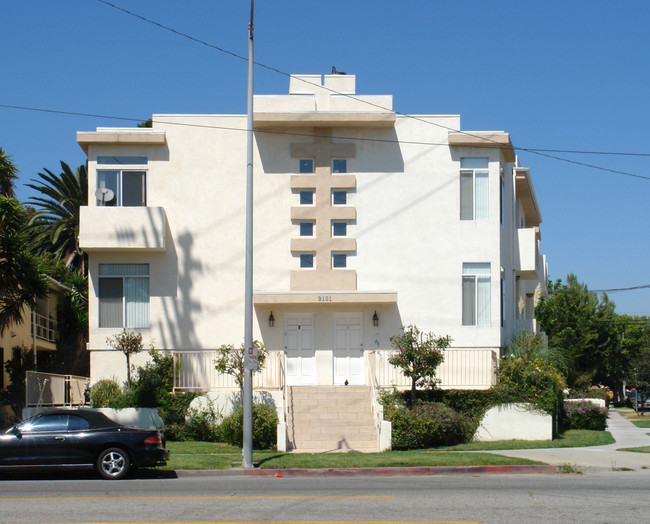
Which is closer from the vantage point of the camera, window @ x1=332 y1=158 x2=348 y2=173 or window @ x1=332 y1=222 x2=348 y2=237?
window @ x1=332 y1=222 x2=348 y2=237

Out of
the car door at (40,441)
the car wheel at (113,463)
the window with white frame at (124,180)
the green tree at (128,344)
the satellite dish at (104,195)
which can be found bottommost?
the car wheel at (113,463)

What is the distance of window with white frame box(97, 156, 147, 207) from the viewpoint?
25391 mm

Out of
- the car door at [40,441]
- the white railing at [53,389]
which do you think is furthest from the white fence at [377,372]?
the car door at [40,441]

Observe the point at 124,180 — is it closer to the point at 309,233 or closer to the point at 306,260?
the point at 309,233

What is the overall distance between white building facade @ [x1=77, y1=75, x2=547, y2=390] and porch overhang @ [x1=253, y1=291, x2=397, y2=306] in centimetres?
6

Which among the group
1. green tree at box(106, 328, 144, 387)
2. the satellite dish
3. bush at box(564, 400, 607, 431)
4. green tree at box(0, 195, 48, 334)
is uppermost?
the satellite dish

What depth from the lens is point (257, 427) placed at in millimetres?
21500

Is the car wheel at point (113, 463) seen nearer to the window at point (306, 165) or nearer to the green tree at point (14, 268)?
the green tree at point (14, 268)

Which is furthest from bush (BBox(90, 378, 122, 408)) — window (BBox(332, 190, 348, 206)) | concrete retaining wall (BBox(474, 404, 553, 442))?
concrete retaining wall (BBox(474, 404, 553, 442))

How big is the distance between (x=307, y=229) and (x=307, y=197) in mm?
1007

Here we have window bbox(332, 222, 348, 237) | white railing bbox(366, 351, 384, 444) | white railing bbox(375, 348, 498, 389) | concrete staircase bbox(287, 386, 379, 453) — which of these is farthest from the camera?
window bbox(332, 222, 348, 237)

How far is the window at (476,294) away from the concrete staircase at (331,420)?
401cm

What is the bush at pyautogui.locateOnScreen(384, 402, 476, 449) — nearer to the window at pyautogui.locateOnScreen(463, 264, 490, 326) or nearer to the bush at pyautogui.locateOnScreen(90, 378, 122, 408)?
the window at pyautogui.locateOnScreen(463, 264, 490, 326)

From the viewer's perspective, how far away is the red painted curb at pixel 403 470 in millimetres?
17062
